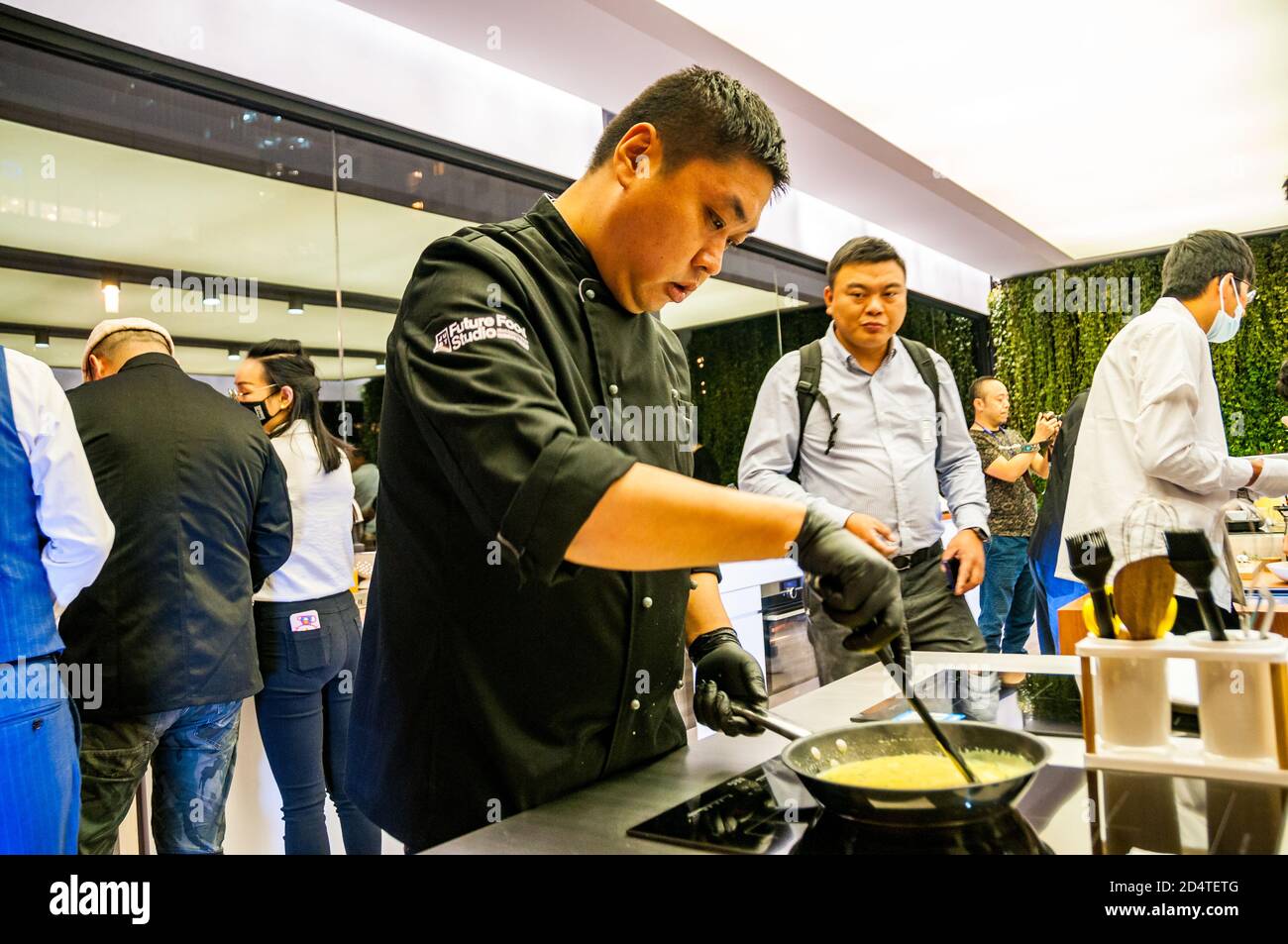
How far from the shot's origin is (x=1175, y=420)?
218cm

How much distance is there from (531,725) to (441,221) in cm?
276

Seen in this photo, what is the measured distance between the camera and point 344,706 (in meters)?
2.73

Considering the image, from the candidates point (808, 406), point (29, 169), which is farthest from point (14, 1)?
point (808, 406)

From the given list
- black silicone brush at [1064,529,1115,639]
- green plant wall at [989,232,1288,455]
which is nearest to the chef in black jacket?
black silicone brush at [1064,529,1115,639]

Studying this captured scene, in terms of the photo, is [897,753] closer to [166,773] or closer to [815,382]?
[815,382]

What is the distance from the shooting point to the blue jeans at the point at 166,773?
2.12m

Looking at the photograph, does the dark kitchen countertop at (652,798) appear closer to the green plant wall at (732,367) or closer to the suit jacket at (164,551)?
the suit jacket at (164,551)

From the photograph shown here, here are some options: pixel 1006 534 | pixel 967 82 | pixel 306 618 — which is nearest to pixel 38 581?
pixel 306 618

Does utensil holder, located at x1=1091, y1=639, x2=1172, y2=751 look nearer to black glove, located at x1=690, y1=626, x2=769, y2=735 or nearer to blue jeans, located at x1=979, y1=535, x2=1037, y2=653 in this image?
black glove, located at x1=690, y1=626, x2=769, y2=735

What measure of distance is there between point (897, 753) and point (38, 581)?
1692 millimetres

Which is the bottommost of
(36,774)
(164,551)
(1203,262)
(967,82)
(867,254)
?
(36,774)

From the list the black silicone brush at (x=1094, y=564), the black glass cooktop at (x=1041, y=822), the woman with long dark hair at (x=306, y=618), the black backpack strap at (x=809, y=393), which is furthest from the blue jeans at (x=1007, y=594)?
the black glass cooktop at (x=1041, y=822)
